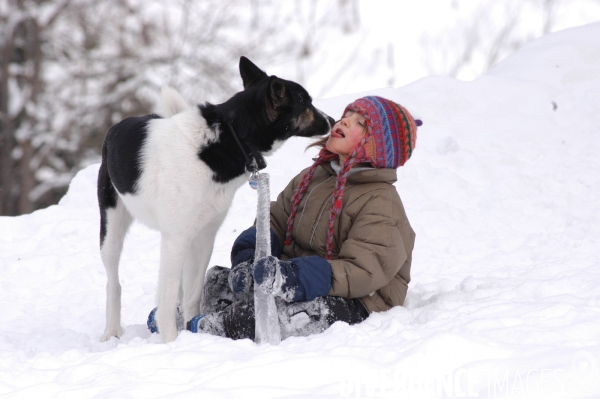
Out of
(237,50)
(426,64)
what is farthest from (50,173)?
(426,64)

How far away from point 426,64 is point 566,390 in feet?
41.9

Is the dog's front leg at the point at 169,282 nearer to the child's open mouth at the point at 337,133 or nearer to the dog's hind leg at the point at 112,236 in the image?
the dog's hind leg at the point at 112,236

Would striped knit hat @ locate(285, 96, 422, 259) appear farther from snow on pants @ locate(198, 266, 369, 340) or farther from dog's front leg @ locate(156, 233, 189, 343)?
dog's front leg @ locate(156, 233, 189, 343)

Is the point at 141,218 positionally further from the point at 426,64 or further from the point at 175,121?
the point at 426,64

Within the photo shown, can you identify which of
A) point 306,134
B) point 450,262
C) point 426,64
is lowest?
point 450,262

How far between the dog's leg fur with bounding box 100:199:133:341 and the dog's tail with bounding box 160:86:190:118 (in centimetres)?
55

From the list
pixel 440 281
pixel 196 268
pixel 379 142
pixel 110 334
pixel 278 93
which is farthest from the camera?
pixel 440 281

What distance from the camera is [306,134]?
2.91 metres

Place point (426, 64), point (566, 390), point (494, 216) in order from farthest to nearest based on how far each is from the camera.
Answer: point (426, 64)
point (494, 216)
point (566, 390)

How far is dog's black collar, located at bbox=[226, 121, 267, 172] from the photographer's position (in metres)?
2.68

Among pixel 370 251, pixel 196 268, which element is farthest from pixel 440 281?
pixel 196 268

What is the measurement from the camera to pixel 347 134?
105 inches

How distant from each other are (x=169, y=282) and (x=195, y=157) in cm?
59

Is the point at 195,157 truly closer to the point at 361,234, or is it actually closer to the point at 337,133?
the point at 337,133
